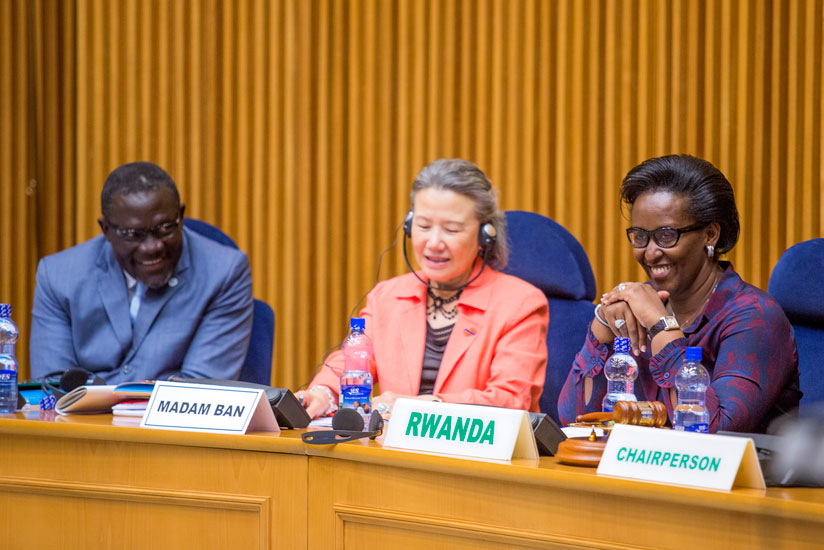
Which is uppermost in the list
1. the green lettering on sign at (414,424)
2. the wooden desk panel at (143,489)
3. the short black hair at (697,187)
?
the short black hair at (697,187)

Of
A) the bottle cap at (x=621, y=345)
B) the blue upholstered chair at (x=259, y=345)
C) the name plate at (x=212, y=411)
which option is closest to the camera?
the name plate at (x=212, y=411)

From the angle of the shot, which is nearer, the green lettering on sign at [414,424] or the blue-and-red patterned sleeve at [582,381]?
the green lettering on sign at [414,424]

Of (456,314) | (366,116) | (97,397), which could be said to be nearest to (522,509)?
(97,397)

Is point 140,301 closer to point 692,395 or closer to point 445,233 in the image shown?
point 445,233

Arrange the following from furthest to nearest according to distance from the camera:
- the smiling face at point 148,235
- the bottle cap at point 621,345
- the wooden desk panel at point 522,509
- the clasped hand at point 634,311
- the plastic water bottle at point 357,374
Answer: the smiling face at point 148,235 < the plastic water bottle at point 357,374 < the clasped hand at point 634,311 < the bottle cap at point 621,345 < the wooden desk panel at point 522,509

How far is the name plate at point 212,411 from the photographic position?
1649mm

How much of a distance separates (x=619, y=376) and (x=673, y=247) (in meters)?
0.29

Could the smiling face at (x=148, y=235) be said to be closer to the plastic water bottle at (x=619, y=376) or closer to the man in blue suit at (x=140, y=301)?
the man in blue suit at (x=140, y=301)

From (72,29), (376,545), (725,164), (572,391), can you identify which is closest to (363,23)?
(72,29)

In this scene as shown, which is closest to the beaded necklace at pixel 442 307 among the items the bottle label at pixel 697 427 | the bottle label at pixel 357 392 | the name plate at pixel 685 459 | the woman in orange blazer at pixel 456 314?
the woman in orange blazer at pixel 456 314

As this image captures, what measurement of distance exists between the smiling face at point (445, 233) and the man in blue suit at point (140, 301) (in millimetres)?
667

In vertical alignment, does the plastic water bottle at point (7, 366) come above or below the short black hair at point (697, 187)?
below

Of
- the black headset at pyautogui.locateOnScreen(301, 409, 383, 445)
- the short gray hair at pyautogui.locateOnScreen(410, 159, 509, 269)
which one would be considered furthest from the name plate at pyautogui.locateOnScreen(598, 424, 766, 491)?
the short gray hair at pyautogui.locateOnScreen(410, 159, 509, 269)

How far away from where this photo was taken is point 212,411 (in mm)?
1676
